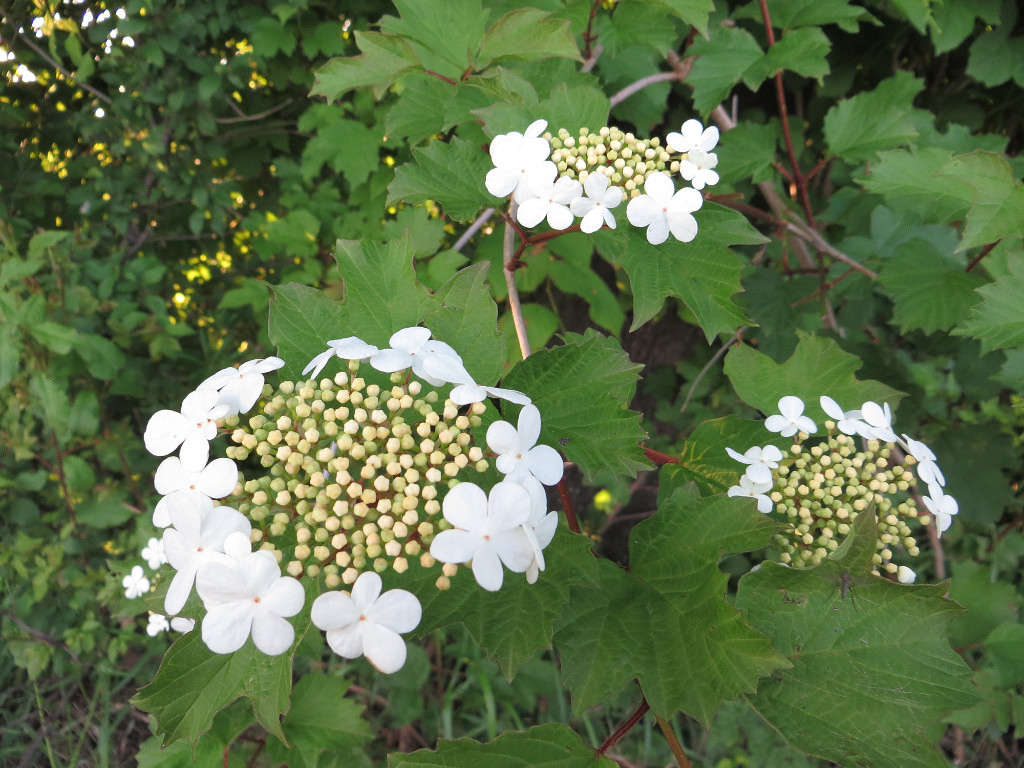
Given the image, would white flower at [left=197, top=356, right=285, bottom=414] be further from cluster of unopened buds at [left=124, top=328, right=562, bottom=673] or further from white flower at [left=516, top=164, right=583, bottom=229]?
white flower at [left=516, top=164, right=583, bottom=229]


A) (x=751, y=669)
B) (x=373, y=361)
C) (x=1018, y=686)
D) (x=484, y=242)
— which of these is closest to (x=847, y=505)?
(x=751, y=669)

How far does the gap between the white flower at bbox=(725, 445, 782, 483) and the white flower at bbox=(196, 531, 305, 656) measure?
0.89m

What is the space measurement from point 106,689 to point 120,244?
216 cm

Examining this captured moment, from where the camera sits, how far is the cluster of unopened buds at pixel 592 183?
4.03 ft

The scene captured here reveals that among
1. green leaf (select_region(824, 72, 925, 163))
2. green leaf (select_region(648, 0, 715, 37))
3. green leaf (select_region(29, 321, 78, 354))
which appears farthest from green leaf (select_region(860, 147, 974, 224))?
green leaf (select_region(29, 321, 78, 354))

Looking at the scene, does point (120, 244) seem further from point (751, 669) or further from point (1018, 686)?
point (1018, 686)

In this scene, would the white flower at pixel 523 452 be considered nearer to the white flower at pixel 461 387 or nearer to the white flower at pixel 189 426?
the white flower at pixel 461 387

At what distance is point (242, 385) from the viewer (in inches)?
39.8

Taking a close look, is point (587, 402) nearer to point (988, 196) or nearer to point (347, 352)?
point (347, 352)

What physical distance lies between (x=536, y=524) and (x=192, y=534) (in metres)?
0.49

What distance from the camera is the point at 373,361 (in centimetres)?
97

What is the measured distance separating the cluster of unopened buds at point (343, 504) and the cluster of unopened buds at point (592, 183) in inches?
15.7

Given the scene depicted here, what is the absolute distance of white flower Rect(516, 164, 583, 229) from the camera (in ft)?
4.01

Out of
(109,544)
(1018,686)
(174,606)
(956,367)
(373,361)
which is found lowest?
(1018,686)
